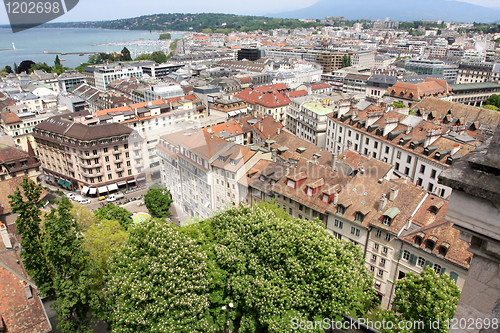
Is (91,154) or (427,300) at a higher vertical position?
(427,300)

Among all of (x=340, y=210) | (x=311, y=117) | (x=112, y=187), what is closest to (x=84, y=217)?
(x=112, y=187)

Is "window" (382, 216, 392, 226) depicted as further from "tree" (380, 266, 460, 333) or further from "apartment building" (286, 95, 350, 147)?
"apartment building" (286, 95, 350, 147)

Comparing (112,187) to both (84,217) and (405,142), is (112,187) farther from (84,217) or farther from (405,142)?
(405,142)

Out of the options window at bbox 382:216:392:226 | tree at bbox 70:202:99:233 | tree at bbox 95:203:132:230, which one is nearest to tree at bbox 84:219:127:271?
tree at bbox 70:202:99:233

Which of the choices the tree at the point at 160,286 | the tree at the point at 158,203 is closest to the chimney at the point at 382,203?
the tree at the point at 160,286

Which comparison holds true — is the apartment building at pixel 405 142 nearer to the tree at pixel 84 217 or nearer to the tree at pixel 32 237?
the tree at pixel 84 217

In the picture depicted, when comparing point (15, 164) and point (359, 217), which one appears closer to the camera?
point (359, 217)
